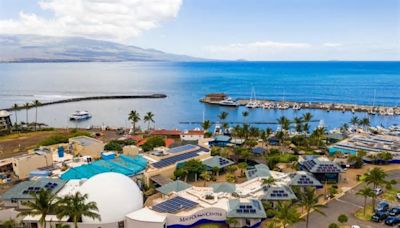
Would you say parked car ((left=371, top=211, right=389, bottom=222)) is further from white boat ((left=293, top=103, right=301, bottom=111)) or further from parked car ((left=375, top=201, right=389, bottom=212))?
white boat ((left=293, top=103, right=301, bottom=111))

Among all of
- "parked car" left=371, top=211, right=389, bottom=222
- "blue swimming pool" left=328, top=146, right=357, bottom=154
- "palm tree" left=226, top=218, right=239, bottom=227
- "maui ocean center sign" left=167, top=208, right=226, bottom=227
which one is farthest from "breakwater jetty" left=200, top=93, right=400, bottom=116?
"palm tree" left=226, top=218, right=239, bottom=227

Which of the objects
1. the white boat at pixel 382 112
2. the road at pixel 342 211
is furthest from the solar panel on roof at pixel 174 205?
the white boat at pixel 382 112

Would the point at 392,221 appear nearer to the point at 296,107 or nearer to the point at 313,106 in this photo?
the point at 296,107

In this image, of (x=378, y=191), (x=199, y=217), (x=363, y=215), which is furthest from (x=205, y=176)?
(x=378, y=191)

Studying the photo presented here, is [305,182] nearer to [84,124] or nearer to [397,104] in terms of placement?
[84,124]

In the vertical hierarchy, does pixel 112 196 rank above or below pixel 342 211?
above

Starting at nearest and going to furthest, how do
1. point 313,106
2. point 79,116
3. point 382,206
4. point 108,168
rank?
point 382,206
point 108,168
point 79,116
point 313,106

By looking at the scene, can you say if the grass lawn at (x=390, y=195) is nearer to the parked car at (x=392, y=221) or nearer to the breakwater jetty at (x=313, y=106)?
the parked car at (x=392, y=221)

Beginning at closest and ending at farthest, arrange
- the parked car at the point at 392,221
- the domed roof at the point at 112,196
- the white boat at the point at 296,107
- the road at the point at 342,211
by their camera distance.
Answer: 1. the domed roof at the point at 112,196
2. the parked car at the point at 392,221
3. the road at the point at 342,211
4. the white boat at the point at 296,107
